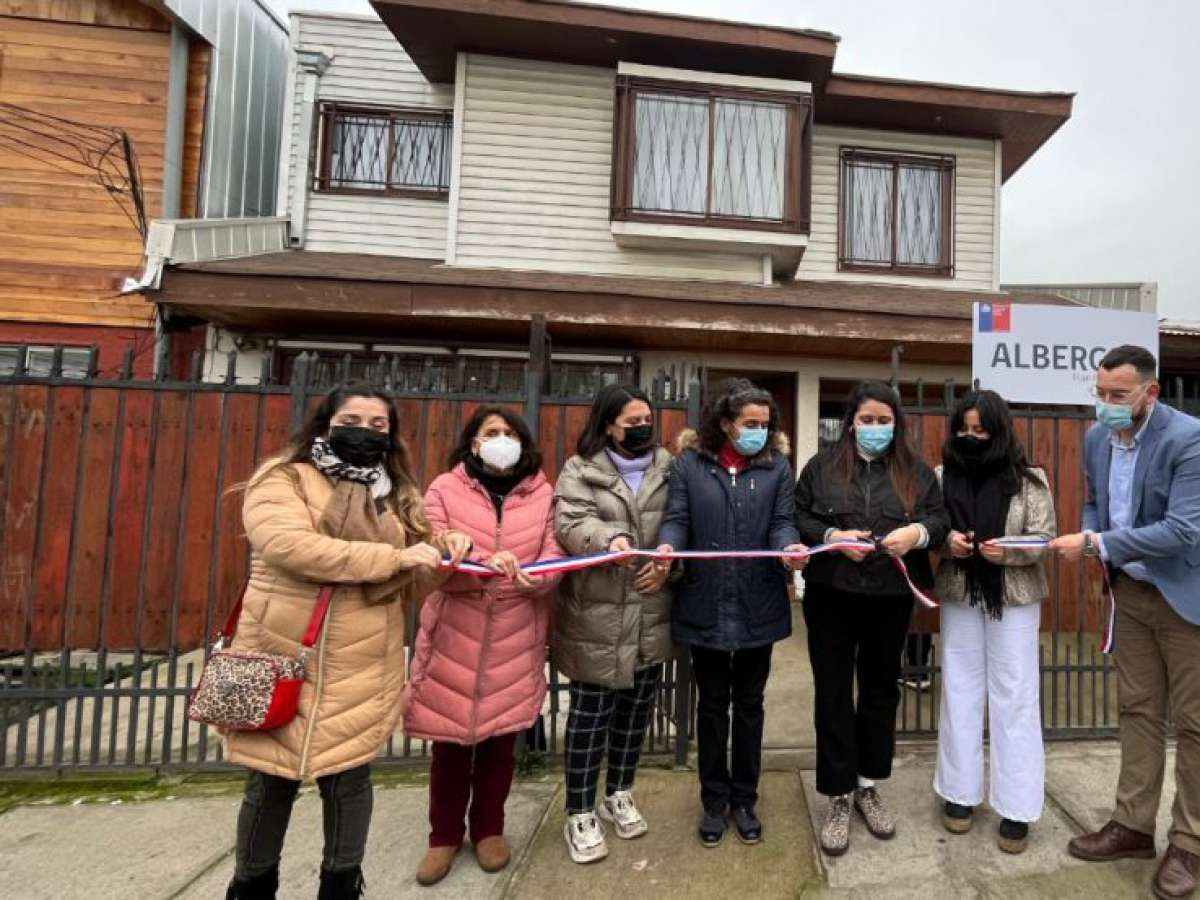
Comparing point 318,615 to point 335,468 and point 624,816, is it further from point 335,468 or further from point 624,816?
point 624,816

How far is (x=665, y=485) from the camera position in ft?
9.35

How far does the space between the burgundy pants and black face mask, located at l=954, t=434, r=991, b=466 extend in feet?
7.46

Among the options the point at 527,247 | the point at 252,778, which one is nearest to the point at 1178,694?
the point at 252,778

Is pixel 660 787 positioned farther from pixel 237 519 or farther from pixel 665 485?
pixel 237 519

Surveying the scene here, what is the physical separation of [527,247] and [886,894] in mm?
7442

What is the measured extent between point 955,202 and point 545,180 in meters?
5.76

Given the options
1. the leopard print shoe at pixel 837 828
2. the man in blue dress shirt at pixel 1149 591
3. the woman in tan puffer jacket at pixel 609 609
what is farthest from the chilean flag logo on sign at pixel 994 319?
the leopard print shoe at pixel 837 828

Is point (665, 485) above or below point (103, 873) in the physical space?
above

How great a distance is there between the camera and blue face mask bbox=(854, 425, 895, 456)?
275 centimetres

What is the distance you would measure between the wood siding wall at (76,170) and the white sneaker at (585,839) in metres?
7.78

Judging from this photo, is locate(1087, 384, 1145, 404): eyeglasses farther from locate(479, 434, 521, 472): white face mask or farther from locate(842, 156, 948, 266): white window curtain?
locate(842, 156, 948, 266): white window curtain

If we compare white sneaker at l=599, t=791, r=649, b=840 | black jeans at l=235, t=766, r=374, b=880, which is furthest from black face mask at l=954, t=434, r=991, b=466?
black jeans at l=235, t=766, r=374, b=880

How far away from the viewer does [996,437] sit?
2.75 m

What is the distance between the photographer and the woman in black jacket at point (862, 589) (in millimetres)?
2699
